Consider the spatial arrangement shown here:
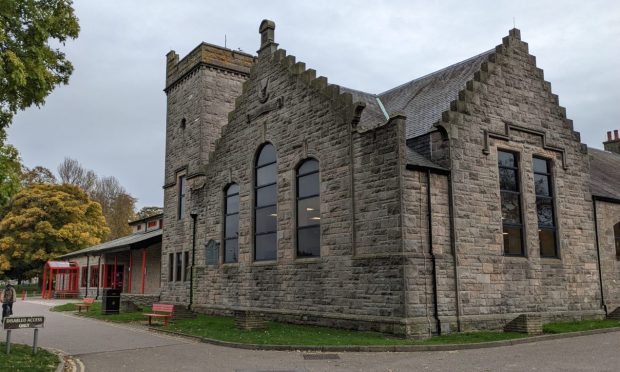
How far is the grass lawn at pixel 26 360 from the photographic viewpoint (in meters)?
10.0

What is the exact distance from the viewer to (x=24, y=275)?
50438 millimetres

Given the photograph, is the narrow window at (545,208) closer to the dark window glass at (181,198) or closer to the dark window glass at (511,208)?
the dark window glass at (511,208)

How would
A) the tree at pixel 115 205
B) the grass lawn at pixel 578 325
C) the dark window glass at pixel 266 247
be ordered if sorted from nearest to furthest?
the grass lawn at pixel 578 325 < the dark window glass at pixel 266 247 < the tree at pixel 115 205

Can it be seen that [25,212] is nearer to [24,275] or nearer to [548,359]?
[24,275]

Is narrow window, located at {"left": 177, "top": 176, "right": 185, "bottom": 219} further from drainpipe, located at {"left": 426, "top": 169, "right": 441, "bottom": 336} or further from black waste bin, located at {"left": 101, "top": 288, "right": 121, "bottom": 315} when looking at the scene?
drainpipe, located at {"left": 426, "top": 169, "right": 441, "bottom": 336}

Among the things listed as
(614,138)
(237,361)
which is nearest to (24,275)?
(237,361)

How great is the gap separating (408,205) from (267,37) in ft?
34.4

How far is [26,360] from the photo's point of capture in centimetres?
1095

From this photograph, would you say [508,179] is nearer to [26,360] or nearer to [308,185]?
[308,185]

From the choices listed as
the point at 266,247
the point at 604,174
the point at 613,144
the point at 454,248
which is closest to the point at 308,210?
the point at 266,247

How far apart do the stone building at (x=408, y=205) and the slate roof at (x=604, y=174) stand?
307 mm

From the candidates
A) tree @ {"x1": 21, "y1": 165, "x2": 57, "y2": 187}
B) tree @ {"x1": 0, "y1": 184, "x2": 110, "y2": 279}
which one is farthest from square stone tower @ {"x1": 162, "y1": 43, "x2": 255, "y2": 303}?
tree @ {"x1": 21, "y1": 165, "x2": 57, "y2": 187}

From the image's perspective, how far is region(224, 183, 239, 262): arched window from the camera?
22266 mm

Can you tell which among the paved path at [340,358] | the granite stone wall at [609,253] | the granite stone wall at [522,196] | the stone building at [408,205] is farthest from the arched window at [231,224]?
the granite stone wall at [609,253]
